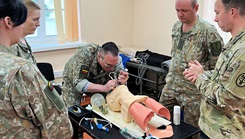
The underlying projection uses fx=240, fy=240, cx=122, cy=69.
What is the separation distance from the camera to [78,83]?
1994mm

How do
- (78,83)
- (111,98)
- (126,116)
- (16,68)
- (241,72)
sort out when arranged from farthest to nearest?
(78,83) → (111,98) → (126,116) → (241,72) → (16,68)

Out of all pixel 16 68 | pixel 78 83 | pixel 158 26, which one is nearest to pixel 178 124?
pixel 78 83

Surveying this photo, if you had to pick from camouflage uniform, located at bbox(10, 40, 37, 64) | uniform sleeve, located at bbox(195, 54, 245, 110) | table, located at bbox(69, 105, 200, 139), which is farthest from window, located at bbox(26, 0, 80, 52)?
uniform sleeve, located at bbox(195, 54, 245, 110)

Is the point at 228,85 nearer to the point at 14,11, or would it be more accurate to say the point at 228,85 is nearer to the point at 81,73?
the point at 14,11

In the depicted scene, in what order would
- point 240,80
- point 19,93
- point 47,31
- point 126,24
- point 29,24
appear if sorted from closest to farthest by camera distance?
point 19,93 < point 240,80 < point 29,24 < point 47,31 < point 126,24

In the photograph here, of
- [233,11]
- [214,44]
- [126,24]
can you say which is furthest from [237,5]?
[126,24]

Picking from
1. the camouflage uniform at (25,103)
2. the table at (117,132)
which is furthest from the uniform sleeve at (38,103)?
the table at (117,132)

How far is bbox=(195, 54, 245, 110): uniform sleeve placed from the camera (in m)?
1.16

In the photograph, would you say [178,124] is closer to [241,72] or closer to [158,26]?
[241,72]

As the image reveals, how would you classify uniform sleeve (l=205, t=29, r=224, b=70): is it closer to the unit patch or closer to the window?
the unit patch

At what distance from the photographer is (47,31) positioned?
353 centimetres

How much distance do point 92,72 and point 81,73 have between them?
11cm

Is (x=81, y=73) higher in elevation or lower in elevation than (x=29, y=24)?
lower

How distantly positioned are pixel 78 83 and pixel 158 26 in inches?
84.5
